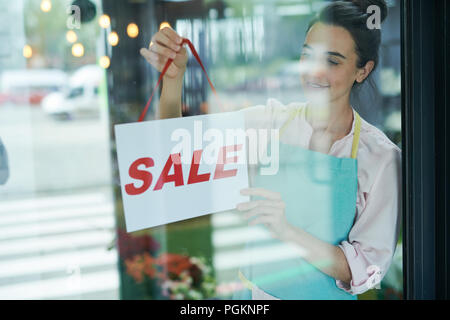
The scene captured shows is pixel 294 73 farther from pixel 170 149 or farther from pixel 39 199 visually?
pixel 39 199

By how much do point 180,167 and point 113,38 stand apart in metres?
0.55

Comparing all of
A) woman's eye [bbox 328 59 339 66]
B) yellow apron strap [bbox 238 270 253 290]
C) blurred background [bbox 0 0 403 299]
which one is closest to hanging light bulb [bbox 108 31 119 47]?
blurred background [bbox 0 0 403 299]

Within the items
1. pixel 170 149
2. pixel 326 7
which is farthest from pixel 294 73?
pixel 170 149

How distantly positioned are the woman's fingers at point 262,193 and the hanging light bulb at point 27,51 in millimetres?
954

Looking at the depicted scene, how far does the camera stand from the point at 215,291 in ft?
7.02

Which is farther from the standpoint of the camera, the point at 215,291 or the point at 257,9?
the point at 215,291

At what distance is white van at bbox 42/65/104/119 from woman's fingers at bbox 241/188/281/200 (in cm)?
67

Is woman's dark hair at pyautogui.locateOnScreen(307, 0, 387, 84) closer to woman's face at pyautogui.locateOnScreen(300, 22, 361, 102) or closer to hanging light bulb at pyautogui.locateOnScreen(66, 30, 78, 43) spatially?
woman's face at pyautogui.locateOnScreen(300, 22, 361, 102)

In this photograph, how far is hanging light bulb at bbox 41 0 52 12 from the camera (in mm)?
1770

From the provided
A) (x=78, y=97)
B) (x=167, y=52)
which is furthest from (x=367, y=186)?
(x=78, y=97)

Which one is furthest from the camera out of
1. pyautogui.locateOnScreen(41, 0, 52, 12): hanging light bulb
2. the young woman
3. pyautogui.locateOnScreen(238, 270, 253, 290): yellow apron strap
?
pyautogui.locateOnScreen(238, 270, 253, 290): yellow apron strap

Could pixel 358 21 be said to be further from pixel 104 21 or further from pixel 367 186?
pixel 104 21

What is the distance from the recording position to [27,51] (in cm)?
180

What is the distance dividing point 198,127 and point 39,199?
684 mm
